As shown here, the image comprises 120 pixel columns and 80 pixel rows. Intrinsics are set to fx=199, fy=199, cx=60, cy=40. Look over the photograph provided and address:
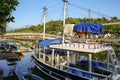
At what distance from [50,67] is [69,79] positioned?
4031 millimetres

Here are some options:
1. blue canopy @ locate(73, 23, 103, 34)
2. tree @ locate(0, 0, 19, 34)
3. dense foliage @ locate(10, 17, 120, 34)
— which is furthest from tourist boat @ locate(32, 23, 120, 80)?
dense foliage @ locate(10, 17, 120, 34)

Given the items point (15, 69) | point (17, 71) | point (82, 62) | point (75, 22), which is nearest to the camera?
point (82, 62)

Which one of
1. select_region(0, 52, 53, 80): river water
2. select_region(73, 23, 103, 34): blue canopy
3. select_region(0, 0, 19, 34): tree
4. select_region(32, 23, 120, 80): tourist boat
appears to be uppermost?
select_region(0, 0, 19, 34): tree

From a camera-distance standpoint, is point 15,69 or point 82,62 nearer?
point 82,62

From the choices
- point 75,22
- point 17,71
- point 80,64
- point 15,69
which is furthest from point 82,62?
point 75,22

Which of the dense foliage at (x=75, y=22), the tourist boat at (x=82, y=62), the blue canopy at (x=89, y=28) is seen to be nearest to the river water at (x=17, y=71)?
the tourist boat at (x=82, y=62)

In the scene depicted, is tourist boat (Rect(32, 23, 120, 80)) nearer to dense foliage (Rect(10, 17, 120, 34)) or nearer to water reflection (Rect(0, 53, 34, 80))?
water reflection (Rect(0, 53, 34, 80))

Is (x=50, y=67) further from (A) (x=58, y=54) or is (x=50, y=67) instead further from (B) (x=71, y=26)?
(B) (x=71, y=26)

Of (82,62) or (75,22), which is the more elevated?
(75,22)

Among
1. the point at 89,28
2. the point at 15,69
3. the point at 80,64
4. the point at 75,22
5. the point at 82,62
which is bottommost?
the point at 15,69

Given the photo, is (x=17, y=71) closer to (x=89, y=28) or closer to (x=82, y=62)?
(x=82, y=62)

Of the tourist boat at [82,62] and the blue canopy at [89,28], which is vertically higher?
the blue canopy at [89,28]

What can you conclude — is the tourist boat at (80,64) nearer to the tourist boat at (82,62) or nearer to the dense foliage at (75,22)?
the tourist boat at (82,62)

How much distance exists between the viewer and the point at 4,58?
4116 cm
